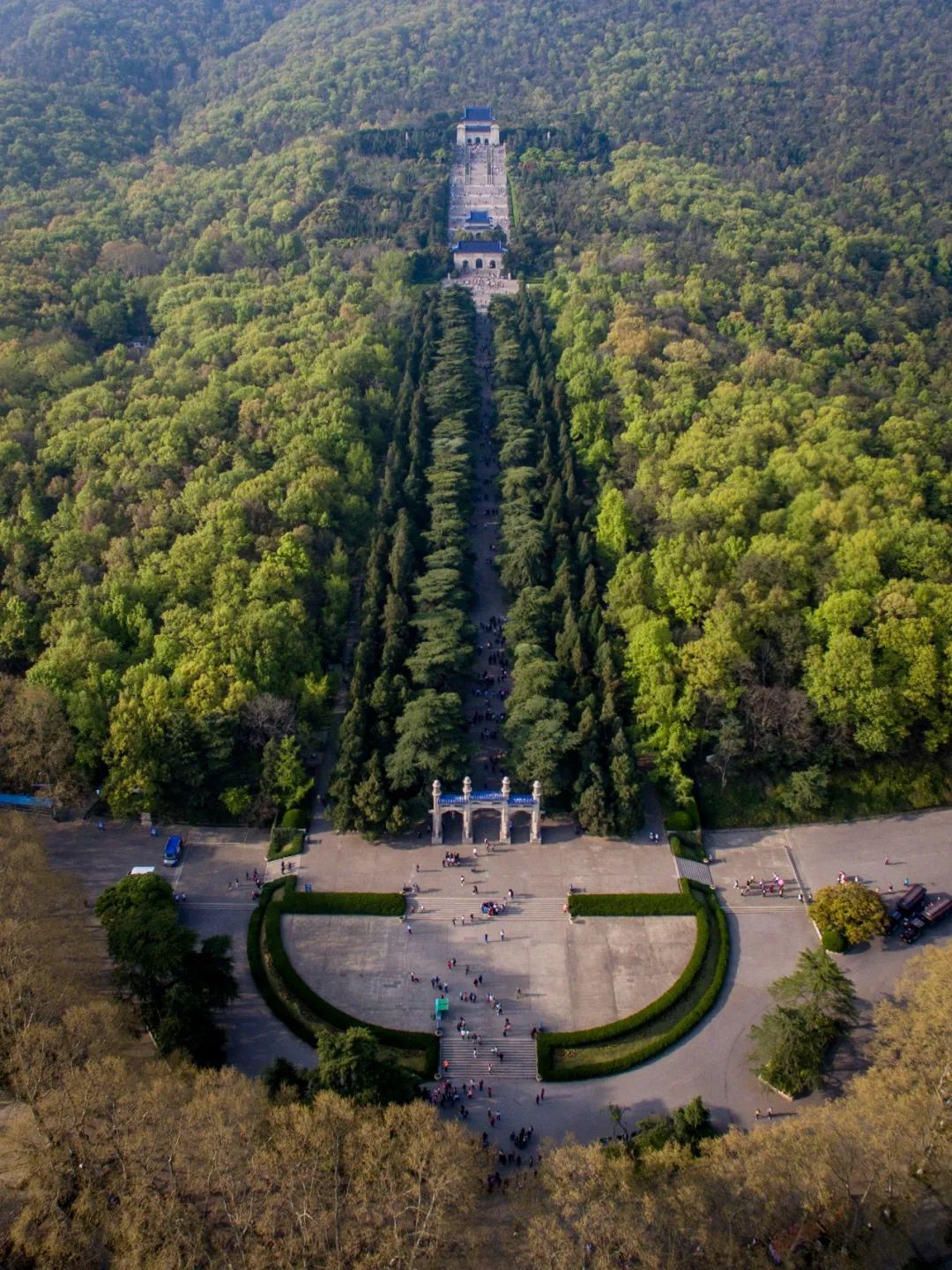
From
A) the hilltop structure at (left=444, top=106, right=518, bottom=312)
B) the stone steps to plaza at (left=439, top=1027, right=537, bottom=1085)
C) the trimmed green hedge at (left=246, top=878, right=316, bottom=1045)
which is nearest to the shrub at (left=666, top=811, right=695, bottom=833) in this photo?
the stone steps to plaza at (left=439, top=1027, right=537, bottom=1085)

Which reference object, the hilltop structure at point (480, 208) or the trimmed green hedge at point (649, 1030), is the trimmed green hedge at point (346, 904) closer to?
the trimmed green hedge at point (649, 1030)

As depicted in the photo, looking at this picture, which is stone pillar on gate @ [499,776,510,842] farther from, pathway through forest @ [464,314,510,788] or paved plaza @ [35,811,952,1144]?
pathway through forest @ [464,314,510,788]

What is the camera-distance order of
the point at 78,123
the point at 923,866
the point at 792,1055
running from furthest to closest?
the point at 78,123
the point at 923,866
the point at 792,1055

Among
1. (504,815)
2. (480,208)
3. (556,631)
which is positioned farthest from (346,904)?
(480,208)

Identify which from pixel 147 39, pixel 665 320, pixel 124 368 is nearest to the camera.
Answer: pixel 124 368

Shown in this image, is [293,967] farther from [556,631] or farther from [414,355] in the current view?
[414,355]

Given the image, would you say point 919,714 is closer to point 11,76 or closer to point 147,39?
point 11,76

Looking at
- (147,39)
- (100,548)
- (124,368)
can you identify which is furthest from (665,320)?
(147,39)
